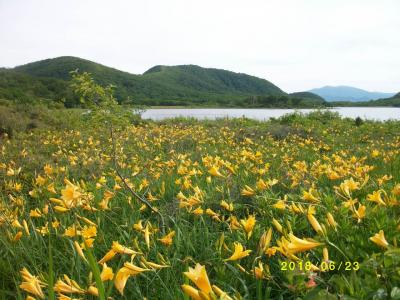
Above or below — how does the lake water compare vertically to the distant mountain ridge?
below

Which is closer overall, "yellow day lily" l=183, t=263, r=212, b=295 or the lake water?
"yellow day lily" l=183, t=263, r=212, b=295

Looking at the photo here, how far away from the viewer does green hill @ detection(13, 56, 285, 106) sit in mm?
92931

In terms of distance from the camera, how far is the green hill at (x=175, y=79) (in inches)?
3659

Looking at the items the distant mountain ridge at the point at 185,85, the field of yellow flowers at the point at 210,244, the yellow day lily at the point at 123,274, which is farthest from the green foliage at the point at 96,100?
the distant mountain ridge at the point at 185,85

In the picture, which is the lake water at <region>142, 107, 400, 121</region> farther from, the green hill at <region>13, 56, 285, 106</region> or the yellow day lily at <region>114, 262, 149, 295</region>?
the green hill at <region>13, 56, 285, 106</region>

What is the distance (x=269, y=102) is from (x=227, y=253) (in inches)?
2114

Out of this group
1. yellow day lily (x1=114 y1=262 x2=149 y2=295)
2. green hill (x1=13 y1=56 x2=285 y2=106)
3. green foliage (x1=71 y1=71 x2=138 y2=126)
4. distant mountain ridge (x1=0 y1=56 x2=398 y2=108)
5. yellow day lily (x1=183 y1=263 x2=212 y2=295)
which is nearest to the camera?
yellow day lily (x1=183 y1=263 x2=212 y2=295)

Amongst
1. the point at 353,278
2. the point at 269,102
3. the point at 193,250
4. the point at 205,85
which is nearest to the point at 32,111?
the point at 193,250

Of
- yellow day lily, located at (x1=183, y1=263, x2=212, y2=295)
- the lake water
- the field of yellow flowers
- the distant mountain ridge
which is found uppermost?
the distant mountain ridge

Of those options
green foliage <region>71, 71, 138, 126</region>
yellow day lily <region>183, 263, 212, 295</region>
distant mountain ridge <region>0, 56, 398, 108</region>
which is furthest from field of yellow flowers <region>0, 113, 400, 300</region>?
distant mountain ridge <region>0, 56, 398, 108</region>

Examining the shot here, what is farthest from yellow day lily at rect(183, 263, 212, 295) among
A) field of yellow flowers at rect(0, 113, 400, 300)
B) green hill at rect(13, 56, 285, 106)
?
green hill at rect(13, 56, 285, 106)

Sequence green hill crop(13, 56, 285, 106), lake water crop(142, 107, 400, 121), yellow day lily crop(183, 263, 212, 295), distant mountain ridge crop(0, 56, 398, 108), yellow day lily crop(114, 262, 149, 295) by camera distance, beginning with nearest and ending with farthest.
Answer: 1. yellow day lily crop(183, 263, 212, 295)
2. yellow day lily crop(114, 262, 149, 295)
3. lake water crop(142, 107, 400, 121)
4. distant mountain ridge crop(0, 56, 398, 108)
5. green hill crop(13, 56, 285, 106)

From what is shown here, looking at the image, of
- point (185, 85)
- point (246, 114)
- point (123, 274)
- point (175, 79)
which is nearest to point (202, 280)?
point (123, 274)

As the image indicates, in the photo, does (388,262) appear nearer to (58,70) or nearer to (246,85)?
(58,70)
